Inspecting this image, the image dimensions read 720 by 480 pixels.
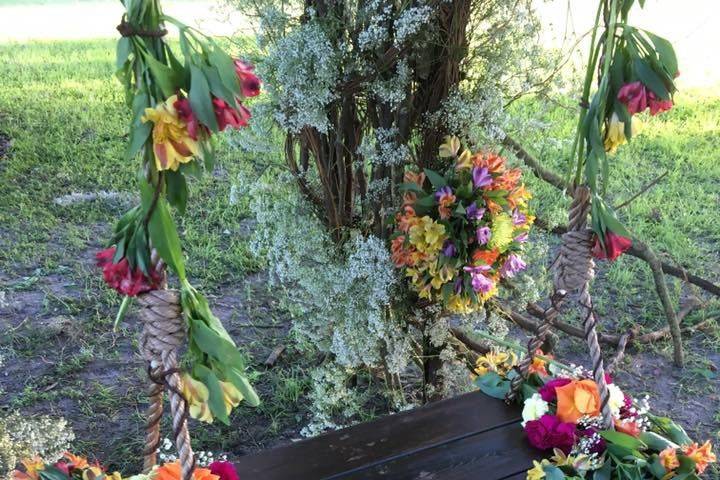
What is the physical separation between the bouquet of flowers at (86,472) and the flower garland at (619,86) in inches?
32.5

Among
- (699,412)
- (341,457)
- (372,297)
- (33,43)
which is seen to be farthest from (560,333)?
(33,43)

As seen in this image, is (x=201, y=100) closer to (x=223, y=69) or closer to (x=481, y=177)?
(x=223, y=69)

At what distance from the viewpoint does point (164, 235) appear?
91 cm

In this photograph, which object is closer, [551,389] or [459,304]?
[551,389]

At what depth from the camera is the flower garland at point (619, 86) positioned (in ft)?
Answer: 3.84

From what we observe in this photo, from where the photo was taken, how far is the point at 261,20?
5.92 ft

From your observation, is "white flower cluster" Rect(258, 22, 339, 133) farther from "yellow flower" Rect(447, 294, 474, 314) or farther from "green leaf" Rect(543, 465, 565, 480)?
"green leaf" Rect(543, 465, 565, 480)

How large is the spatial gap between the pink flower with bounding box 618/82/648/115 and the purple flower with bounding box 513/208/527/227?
0.67 meters

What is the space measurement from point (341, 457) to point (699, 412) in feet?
5.88

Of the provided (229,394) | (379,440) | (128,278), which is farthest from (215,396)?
(379,440)

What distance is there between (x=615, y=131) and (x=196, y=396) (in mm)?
831

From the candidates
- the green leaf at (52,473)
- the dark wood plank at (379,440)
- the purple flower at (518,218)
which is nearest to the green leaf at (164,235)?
the green leaf at (52,473)

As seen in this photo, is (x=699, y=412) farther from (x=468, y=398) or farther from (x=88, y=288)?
(x=88, y=288)

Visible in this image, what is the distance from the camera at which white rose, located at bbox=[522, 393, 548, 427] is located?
1496 mm
